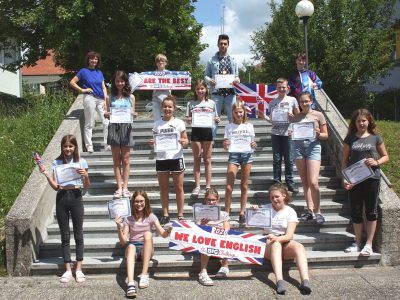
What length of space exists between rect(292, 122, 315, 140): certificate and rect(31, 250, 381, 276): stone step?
5.33 feet

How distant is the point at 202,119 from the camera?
7.17 metres

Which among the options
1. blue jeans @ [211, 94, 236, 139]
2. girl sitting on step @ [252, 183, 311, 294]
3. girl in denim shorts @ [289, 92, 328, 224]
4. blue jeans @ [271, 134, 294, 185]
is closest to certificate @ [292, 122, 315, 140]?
girl in denim shorts @ [289, 92, 328, 224]

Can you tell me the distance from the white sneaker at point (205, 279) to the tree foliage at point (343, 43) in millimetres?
17381

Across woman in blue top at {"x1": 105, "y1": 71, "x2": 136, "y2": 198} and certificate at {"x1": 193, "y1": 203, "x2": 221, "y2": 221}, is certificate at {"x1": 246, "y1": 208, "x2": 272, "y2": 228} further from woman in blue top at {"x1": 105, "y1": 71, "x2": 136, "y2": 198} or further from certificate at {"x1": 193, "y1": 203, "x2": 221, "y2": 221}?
woman in blue top at {"x1": 105, "y1": 71, "x2": 136, "y2": 198}

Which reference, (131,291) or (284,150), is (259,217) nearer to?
(131,291)

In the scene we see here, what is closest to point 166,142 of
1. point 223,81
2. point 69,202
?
point 69,202

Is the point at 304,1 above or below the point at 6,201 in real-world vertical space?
above

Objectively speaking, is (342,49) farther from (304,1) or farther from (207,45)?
(207,45)

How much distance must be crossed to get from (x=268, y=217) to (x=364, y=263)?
4.97 feet

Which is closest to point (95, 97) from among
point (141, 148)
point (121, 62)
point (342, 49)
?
point (141, 148)

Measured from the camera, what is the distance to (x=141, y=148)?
9.36 meters

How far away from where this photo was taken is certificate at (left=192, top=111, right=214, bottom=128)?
23.5 ft

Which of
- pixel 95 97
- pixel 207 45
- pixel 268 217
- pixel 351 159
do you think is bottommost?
pixel 268 217

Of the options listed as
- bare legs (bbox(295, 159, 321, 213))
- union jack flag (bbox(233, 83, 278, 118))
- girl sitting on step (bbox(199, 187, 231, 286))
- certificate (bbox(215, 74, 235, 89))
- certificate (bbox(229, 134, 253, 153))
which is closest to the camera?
girl sitting on step (bbox(199, 187, 231, 286))
